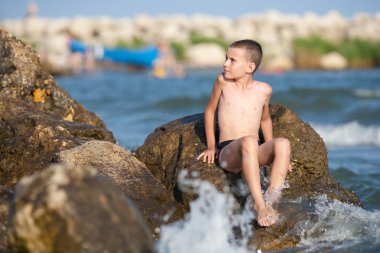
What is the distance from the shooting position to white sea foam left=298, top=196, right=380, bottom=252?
4.72m

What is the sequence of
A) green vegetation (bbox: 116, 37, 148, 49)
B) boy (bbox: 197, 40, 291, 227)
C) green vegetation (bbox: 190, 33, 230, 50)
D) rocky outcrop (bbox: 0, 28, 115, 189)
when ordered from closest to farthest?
boy (bbox: 197, 40, 291, 227)
rocky outcrop (bbox: 0, 28, 115, 189)
green vegetation (bbox: 116, 37, 148, 49)
green vegetation (bbox: 190, 33, 230, 50)

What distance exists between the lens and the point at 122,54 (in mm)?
35344

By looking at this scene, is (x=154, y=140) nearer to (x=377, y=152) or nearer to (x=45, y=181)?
(x=45, y=181)

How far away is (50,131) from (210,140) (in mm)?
1237

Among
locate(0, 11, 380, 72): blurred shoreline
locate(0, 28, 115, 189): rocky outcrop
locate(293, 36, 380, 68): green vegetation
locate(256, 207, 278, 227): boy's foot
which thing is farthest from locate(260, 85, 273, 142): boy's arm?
locate(293, 36, 380, 68): green vegetation

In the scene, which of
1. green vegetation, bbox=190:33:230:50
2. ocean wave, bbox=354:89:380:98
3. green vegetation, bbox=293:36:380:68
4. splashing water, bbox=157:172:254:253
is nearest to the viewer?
splashing water, bbox=157:172:254:253

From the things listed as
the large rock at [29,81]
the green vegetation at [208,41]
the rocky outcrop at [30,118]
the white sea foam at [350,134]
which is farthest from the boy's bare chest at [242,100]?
the green vegetation at [208,41]

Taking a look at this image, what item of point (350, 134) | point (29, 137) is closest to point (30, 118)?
point (29, 137)

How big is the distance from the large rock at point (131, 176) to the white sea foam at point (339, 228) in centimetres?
94

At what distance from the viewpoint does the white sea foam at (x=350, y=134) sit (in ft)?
36.2

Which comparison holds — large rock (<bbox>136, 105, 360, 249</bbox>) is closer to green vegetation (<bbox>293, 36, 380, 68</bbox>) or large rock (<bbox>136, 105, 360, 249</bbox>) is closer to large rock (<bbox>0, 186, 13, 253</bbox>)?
large rock (<bbox>0, 186, 13, 253</bbox>)

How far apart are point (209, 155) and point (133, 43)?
130 ft

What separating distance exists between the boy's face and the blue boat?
29486 mm

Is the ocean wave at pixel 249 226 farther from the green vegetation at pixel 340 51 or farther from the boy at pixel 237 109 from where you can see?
the green vegetation at pixel 340 51
